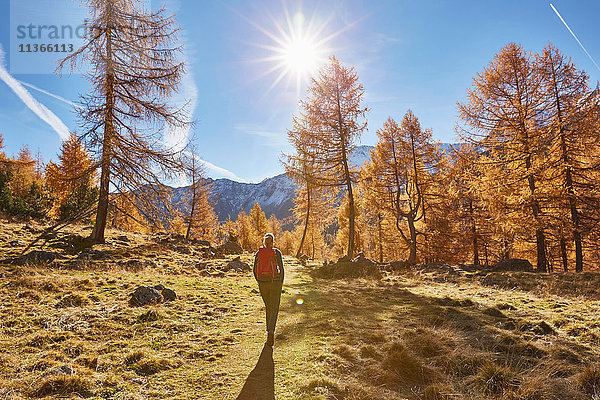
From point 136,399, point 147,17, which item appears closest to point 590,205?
point 136,399

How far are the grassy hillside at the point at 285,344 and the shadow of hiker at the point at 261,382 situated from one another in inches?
1.0

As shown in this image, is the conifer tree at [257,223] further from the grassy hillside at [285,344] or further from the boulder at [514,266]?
the grassy hillside at [285,344]

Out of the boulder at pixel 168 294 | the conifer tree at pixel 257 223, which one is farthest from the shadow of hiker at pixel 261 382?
the conifer tree at pixel 257 223

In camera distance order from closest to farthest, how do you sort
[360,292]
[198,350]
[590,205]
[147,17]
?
[198,350] < [360,292] < [147,17] < [590,205]

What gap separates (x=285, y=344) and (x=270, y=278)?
4.33 feet

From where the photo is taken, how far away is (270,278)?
5.44 metres

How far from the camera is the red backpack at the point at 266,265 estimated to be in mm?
5473

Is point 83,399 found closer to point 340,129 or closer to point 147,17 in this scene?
point 147,17

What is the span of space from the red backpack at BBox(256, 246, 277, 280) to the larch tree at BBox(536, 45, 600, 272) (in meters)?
15.8

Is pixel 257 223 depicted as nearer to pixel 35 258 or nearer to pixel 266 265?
pixel 35 258

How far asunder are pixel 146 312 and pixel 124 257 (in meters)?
6.92

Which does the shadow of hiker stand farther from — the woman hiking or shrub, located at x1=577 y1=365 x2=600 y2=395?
shrub, located at x1=577 y1=365 x2=600 y2=395

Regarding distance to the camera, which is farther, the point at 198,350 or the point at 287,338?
the point at 287,338

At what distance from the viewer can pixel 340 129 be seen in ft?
58.6
